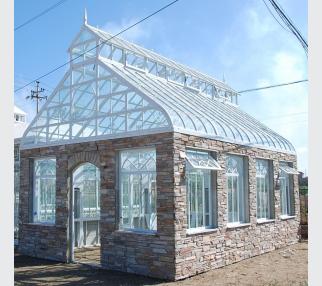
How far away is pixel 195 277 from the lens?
1117 cm

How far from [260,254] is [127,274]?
557 cm

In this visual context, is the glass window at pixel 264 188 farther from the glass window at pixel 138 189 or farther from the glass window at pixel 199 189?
the glass window at pixel 138 189

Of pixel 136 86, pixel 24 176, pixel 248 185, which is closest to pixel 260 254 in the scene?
A: pixel 248 185

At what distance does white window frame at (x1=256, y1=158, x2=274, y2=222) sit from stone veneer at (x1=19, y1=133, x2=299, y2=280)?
0.31 m

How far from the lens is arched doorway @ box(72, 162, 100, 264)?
17.0 metres

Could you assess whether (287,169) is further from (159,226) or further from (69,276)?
(69,276)

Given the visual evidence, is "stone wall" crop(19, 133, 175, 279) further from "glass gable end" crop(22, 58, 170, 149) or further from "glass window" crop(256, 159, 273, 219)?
"glass window" crop(256, 159, 273, 219)

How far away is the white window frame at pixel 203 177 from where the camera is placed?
1173 cm

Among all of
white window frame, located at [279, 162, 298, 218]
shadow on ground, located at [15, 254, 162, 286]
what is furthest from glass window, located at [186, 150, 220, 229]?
white window frame, located at [279, 162, 298, 218]

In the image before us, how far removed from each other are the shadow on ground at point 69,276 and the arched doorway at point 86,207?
11.3ft

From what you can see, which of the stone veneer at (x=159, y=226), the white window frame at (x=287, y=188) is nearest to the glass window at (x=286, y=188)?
the white window frame at (x=287, y=188)

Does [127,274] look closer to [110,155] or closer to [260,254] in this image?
[110,155]

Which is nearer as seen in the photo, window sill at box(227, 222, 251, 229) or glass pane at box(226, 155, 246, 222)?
window sill at box(227, 222, 251, 229)

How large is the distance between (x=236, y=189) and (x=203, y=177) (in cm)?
221
